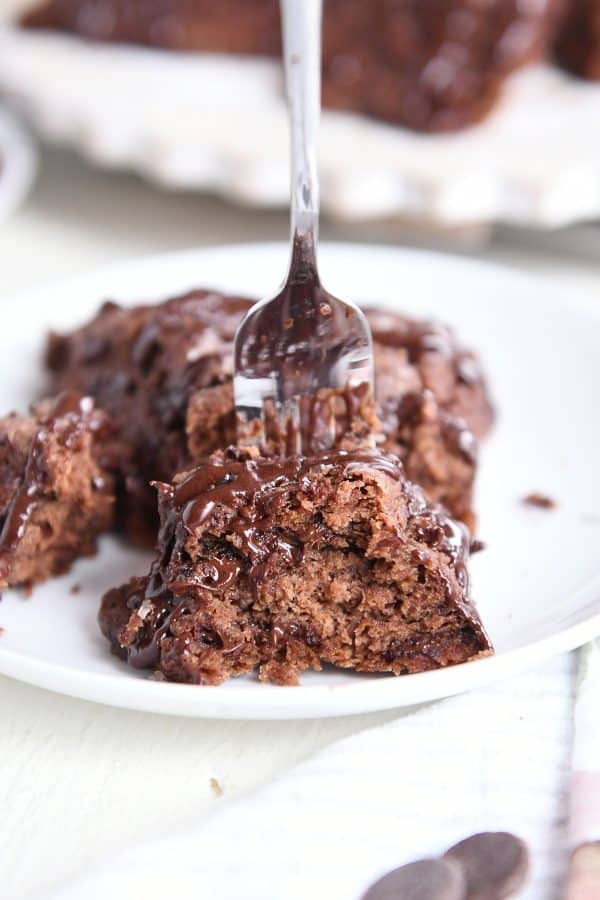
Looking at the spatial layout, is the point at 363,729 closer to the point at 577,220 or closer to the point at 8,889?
the point at 8,889

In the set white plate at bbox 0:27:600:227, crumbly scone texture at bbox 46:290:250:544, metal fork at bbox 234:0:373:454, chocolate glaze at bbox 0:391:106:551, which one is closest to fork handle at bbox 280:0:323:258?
metal fork at bbox 234:0:373:454

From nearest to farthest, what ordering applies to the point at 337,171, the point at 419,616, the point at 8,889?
the point at 8,889, the point at 419,616, the point at 337,171

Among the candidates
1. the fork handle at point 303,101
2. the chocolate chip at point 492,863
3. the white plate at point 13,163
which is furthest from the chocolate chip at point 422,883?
the white plate at point 13,163

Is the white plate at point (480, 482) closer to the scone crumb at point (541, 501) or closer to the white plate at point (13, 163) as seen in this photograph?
the scone crumb at point (541, 501)

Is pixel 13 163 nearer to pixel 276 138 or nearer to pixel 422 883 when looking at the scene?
pixel 276 138

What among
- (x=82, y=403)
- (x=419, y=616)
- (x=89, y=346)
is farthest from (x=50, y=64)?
(x=419, y=616)
